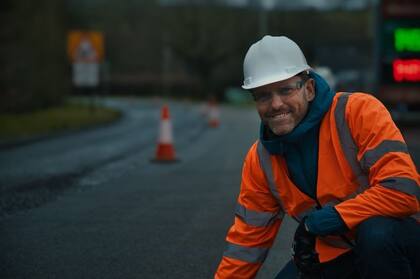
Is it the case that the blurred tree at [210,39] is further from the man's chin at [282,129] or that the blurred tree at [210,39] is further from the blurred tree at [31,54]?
the man's chin at [282,129]

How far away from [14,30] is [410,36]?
13307 mm

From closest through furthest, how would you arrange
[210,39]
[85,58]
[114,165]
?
[114,165] < [85,58] < [210,39]

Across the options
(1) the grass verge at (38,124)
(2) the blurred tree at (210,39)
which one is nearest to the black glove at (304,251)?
(1) the grass verge at (38,124)

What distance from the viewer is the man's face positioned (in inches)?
147

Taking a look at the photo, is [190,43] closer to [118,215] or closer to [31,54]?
[31,54]

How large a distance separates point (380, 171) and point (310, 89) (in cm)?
55

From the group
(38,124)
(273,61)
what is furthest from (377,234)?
(38,124)

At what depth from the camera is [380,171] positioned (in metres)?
3.50

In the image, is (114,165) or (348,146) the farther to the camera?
(114,165)

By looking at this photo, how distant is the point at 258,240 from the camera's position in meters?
3.90

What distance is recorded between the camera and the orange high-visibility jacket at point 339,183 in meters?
3.47

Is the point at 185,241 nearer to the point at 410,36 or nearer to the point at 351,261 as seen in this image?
the point at 351,261

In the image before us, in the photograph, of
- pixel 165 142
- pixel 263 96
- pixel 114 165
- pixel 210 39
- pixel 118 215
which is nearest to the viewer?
pixel 263 96

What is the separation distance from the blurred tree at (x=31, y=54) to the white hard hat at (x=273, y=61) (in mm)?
20742
